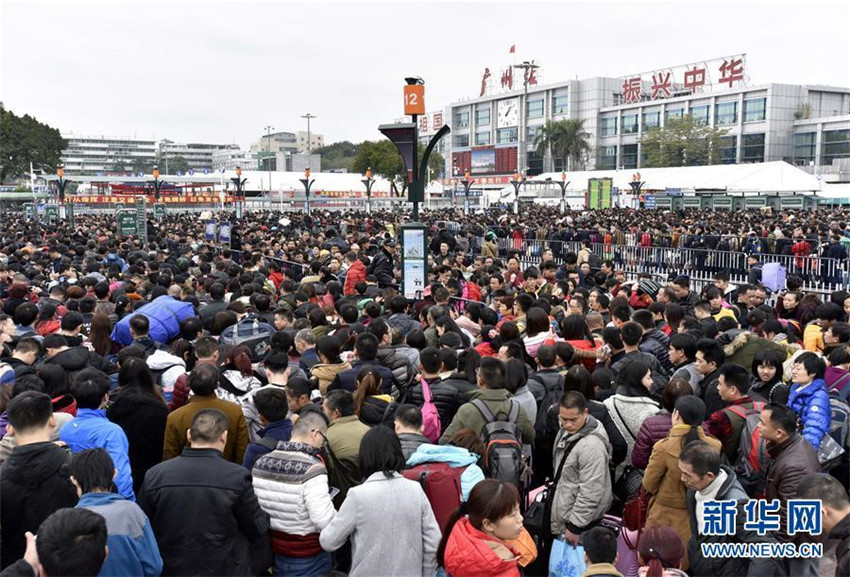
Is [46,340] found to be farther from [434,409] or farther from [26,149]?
[26,149]

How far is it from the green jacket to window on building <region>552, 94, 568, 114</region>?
9623 cm

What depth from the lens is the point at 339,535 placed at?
3.85 meters

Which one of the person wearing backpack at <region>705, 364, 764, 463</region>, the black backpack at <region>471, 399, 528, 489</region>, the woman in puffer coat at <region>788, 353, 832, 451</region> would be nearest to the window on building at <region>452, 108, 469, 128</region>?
the woman in puffer coat at <region>788, 353, 832, 451</region>

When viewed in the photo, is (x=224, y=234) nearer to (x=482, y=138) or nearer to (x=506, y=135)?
(x=506, y=135)

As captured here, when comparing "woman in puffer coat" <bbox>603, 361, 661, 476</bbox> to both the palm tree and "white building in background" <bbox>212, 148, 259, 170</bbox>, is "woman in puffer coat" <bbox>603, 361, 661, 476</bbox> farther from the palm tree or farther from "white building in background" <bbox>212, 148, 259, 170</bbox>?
"white building in background" <bbox>212, 148, 259, 170</bbox>

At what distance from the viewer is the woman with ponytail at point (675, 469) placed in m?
4.38

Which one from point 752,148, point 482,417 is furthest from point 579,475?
point 752,148

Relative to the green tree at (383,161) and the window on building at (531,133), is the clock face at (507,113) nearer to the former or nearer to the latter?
the window on building at (531,133)

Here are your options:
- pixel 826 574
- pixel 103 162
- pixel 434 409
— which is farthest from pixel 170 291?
pixel 103 162

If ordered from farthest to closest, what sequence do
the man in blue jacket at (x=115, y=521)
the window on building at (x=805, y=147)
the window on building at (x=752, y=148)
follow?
the window on building at (x=752, y=148) < the window on building at (x=805, y=147) < the man in blue jacket at (x=115, y=521)

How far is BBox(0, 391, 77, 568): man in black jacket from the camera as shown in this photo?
155 inches

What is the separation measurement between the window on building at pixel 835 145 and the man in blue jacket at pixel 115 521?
→ 8391cm

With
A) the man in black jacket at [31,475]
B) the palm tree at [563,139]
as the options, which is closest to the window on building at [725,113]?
the palm tree at [563,139]

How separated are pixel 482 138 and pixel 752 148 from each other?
4063 centimetres
